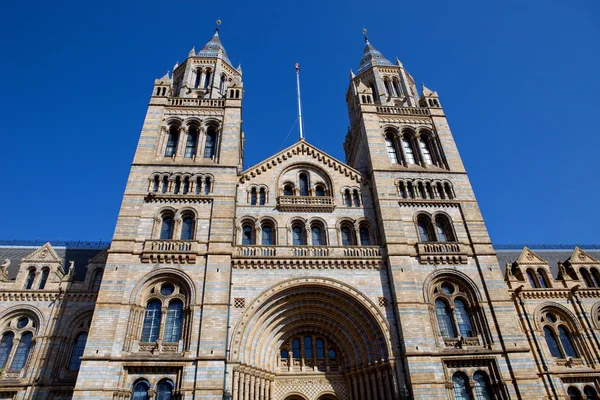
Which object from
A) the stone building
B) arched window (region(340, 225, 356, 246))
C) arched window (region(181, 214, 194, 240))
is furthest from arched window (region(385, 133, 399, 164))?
arched window (region(181, 214, 194, 240))

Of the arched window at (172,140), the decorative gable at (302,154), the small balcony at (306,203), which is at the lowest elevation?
the small balcony at (306,203)

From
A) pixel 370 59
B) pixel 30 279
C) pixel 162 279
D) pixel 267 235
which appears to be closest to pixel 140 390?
pixel 162 279

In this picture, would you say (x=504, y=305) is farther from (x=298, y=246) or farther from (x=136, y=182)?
(x=136, y=182)

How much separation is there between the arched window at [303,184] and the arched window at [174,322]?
1053 cm

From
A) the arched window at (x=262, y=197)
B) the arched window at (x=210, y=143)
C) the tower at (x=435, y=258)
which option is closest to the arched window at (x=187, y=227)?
the arched window at (x=262, y=197)

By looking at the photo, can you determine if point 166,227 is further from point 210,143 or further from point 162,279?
point 210,143

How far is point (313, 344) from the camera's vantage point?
22.4m

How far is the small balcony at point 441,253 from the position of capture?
22.7 meters

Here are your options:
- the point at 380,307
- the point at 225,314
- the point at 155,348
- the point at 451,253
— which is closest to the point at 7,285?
the point at 155,348

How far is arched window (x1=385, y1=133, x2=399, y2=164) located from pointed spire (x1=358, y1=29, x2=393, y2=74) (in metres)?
9.13

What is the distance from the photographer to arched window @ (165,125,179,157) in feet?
88.3

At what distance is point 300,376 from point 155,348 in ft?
25.6

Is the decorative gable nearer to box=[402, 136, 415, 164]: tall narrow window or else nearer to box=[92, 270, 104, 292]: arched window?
box=[402, 136, 415, 164]: tall narrow window

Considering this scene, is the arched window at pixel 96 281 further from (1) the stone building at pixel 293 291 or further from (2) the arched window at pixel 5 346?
(2) the arched window at pixel 5 346
